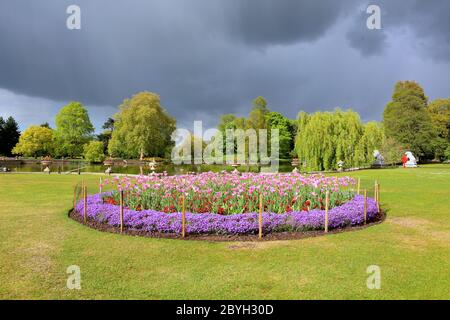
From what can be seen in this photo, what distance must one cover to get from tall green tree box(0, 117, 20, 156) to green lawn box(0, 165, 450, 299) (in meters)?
71.5

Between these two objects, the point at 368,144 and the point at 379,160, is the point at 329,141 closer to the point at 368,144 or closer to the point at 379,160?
the point at 368,144

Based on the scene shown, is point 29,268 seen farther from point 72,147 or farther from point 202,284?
point 72,147

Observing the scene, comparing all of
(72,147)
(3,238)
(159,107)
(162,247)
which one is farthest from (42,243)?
(72,147)

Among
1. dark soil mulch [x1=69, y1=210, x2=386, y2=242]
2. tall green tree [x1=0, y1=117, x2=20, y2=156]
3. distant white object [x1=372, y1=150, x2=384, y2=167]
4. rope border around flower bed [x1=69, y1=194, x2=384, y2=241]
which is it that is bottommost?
dark soil mulch [x1=69, y1=210, x2=386, y2=242]

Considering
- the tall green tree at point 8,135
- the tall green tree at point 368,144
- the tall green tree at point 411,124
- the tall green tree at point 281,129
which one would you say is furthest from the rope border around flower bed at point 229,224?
the tall green tree at point 8,135

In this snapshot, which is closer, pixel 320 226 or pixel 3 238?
pixel 3 238

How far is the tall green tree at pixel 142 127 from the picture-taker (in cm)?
5872

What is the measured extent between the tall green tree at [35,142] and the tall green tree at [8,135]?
22.0 feet

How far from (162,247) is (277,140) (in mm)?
56861

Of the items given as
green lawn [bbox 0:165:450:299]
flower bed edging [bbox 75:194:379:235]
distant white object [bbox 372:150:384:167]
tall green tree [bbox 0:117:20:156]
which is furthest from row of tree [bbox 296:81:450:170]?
tall green tree [bbox 0:117:20:156]

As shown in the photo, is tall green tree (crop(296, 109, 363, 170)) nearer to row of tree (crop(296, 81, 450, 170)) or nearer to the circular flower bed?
row of tree (crop(296, 81, 450, 170))

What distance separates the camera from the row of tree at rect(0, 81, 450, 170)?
38.1 m

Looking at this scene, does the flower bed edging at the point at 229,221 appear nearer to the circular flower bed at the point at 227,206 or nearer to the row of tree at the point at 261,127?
the circular flower bed at the point at 227,206
